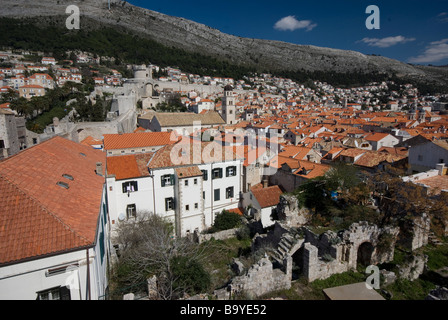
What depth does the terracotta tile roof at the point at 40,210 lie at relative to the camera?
7193 mm

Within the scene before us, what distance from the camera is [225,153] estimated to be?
22.8 m

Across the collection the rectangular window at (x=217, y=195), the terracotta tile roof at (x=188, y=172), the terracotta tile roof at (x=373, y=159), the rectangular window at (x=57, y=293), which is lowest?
the rectangular window at (x=217, y=195)

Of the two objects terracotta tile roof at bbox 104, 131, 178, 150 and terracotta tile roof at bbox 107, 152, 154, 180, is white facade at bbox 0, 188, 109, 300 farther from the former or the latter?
terracotta tile roof at bbox 104, 131, 178, 150

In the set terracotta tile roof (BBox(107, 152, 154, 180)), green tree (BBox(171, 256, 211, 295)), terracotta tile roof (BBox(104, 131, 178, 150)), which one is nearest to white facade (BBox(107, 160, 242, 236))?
terracotta tile roof (BBox(107, 152, 154, 180))

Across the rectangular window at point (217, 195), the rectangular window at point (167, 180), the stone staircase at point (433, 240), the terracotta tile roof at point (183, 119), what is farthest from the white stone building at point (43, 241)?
the terracotta tile roof at point (183, 119)

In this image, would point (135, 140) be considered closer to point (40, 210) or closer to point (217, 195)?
point (217, 195)

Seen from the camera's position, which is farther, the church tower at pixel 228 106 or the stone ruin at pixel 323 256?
the church tower at pixel 228 106

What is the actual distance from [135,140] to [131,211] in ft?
33.6

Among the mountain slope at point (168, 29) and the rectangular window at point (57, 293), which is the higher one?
the mountain slope at point (168, 29)

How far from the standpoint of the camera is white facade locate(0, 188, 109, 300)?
692cm

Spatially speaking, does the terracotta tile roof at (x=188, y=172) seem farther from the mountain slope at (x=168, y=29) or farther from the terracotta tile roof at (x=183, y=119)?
the mountain slope at (x=168, y=29)

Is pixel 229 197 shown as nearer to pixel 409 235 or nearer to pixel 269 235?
pixel 269 235

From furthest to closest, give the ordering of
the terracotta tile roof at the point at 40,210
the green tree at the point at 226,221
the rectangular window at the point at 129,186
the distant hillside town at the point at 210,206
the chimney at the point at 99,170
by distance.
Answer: the green tree at the point at 226,221, the rectangular window at the point at 129,186, the chimney at the point at 99,170, the distant hillside town at the point at 210,206, the terracotta tile roof at the point at 40,210
